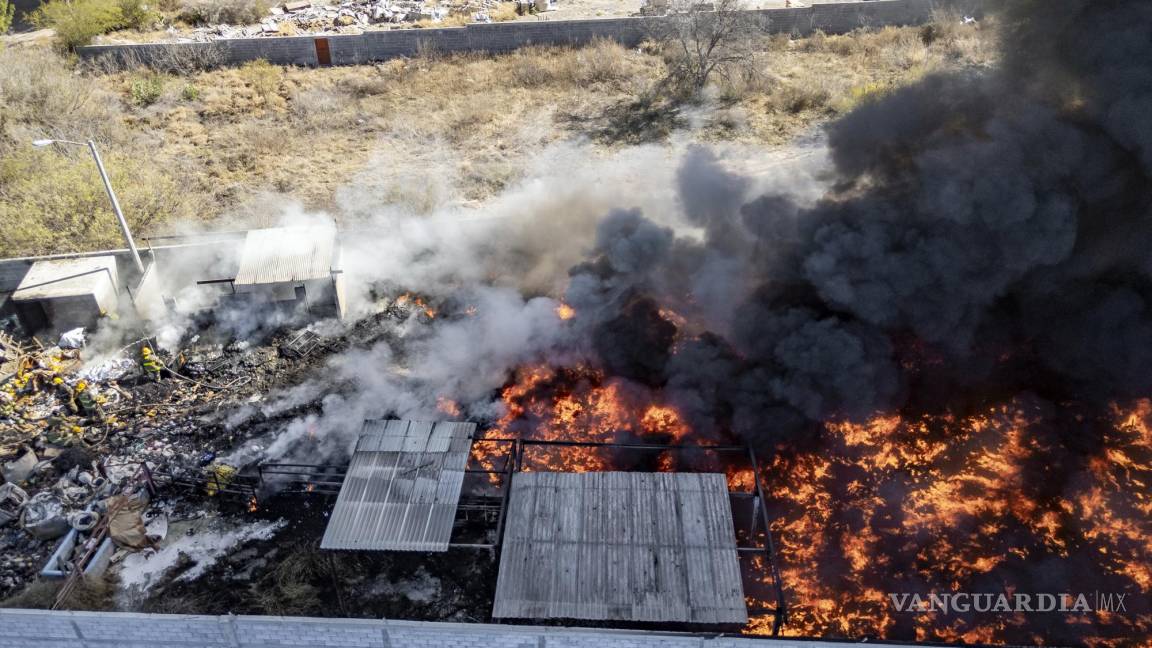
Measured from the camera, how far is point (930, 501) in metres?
17.8

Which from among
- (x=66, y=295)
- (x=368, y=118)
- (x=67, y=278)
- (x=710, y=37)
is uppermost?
(x=710, y=37)

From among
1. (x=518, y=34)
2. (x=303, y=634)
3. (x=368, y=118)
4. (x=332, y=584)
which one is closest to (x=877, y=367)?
(x=332, y=584)

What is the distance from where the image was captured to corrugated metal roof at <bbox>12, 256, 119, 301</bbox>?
2250 centimetres

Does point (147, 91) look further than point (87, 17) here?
No

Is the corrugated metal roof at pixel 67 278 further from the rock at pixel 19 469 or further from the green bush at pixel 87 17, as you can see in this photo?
the green bush at pixel 87 17

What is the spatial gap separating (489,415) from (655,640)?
8738 mm

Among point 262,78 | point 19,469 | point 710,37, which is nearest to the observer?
point 19,469

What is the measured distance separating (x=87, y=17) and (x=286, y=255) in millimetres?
28673

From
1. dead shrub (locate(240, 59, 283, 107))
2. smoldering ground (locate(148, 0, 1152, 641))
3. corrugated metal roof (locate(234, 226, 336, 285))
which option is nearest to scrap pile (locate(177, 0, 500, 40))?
dead shrub (locate(240, 59, 283, 107))

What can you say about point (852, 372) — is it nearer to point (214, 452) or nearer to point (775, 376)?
point (775, 376)

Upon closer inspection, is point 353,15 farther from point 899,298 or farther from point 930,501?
point 930,501

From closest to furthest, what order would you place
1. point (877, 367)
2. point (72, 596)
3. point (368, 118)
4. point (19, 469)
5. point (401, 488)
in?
point (72, 596), point (401, 488), point (19, 469), point (877, 367), point (368, 118)

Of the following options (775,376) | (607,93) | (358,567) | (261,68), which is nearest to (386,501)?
(358,567)

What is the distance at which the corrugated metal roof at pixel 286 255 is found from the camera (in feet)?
73.9
